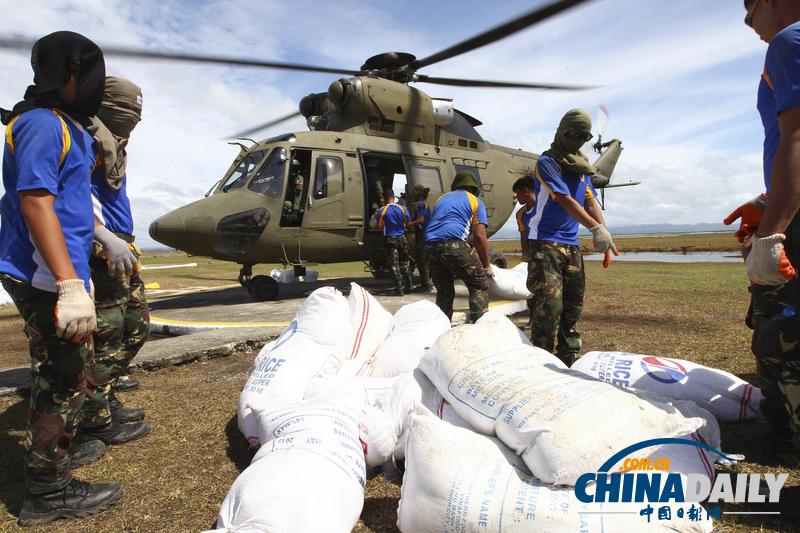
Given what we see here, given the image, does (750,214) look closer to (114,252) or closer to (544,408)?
(544,408)

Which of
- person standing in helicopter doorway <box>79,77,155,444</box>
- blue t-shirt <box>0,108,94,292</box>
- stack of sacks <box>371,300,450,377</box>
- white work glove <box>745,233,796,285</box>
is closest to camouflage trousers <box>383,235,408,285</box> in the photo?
stack of sacks <box>371,300,450,377</box>

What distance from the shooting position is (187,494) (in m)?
1.74

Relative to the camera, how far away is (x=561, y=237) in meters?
2.92

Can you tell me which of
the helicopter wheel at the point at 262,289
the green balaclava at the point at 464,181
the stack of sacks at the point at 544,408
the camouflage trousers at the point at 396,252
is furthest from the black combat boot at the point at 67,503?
the camouflage trousers at the point at 396,252

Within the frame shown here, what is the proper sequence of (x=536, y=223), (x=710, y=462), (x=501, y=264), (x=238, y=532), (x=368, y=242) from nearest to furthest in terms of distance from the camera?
1. (x=238, y=532)
2. (x=710, y=462)
3. (x=536, y=223)
4. (x=368, y=242)
5. (x=501, y=264)

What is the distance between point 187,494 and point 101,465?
583 millimetres

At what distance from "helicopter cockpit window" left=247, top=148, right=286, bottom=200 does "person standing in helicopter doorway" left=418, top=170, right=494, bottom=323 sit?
9.71ft

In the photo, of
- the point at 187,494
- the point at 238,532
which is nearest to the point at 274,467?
the point at 238,532

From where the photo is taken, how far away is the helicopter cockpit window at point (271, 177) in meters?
6.17

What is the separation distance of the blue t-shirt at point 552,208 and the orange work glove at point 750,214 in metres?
1.02

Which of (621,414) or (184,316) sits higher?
(621,414)

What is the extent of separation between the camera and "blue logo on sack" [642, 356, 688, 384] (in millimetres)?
2154

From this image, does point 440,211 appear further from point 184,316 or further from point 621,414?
point 184,316

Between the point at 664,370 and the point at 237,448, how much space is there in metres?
Result: 2.15
